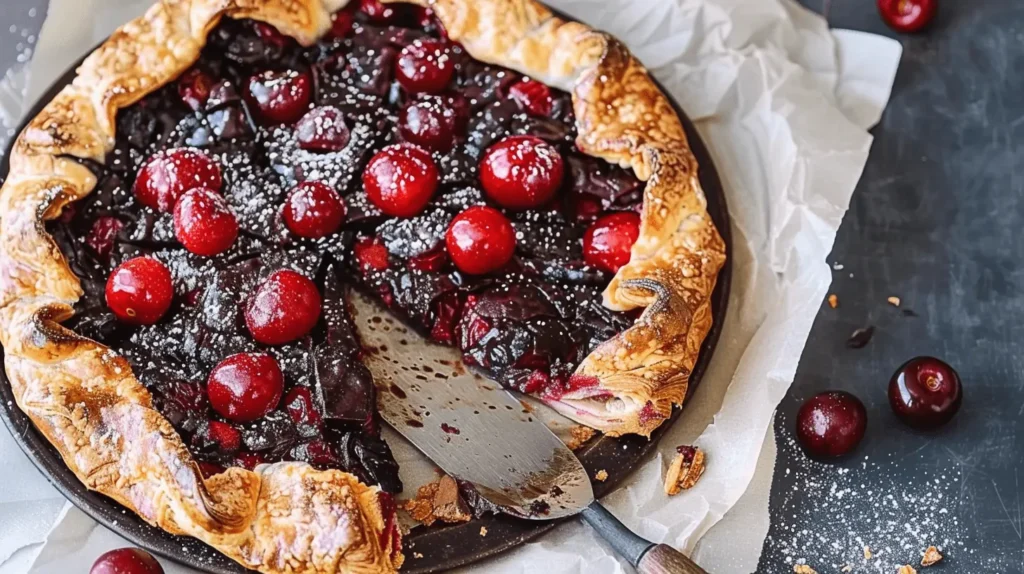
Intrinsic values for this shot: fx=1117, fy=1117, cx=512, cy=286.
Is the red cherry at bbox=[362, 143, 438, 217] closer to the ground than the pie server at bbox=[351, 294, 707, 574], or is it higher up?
higher up

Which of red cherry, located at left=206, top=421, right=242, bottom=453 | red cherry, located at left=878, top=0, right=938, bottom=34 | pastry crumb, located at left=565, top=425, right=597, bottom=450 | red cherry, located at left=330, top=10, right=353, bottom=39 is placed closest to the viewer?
red cherry, located at left=206, top=421, right=242, bottom=453

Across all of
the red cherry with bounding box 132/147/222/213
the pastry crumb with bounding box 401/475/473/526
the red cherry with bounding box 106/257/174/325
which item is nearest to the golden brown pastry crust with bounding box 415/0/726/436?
the pastry crumb with bounding box 401/475/473/526

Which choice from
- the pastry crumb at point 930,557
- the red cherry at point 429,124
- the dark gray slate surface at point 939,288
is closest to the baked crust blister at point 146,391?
the red cherry at point 429,124

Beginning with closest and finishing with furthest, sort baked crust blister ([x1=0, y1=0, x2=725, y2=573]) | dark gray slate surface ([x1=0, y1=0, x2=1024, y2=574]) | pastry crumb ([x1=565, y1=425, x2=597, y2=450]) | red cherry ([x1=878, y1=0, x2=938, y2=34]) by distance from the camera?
baked crust blister ([x1=0, y1=0, x2=725, y2=573]) < pastry crumb ([x1=565, y1=425, x2=597, y2=450]) < dark gray slate surface ([x1=0, y1=0, x2=1024, y2=574]) < red cherry ([x1=878, y1=0, x2=938, y2=34])

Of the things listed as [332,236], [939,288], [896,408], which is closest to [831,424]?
[896,408]

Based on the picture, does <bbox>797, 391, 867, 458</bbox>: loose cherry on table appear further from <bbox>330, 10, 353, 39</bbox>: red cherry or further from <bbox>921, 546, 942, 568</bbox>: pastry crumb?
<bbox>330, 10, 353, 39</bbox>: red cherry

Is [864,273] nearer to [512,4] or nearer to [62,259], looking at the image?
[512,4]

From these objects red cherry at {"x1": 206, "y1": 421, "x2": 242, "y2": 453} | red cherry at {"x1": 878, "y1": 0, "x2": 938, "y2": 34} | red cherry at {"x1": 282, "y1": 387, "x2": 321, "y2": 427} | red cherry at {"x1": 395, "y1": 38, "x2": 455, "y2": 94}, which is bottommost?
red cherry at {"x1": 878, "y1": 0, "x2": 938, "y2": 34}

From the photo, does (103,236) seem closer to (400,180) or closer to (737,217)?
(400,180)
